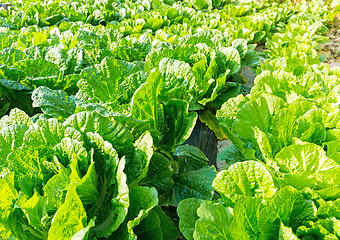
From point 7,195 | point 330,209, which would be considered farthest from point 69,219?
point 330,209

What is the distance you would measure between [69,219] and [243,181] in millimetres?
633

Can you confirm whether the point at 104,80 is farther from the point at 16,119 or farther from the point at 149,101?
the point at 16,119

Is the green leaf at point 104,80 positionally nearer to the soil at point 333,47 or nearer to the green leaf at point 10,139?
the green leaf at point 10,139

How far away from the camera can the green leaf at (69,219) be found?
2.96 ft

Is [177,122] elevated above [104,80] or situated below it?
below

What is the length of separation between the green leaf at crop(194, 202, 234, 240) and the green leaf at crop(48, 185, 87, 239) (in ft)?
1.30

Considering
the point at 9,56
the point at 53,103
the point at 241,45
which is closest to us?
the point at 53,103

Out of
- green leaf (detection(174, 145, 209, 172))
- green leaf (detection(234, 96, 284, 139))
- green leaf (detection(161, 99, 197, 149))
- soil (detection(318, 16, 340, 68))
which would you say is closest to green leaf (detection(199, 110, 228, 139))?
green leaf (detection(174, 145, 209, 172))

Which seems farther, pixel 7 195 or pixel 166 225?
pixel 166 225

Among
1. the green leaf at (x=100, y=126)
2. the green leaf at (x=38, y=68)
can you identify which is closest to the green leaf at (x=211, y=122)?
the green leaf at (x=38, y=68)

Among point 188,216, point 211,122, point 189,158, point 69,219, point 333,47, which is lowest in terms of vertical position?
point 333,47

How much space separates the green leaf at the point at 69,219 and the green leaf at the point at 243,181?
19.7 inches

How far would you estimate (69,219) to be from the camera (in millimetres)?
933

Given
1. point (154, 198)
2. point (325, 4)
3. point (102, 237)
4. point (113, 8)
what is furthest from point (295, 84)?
point (325, 4)
